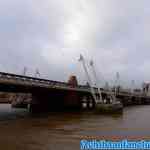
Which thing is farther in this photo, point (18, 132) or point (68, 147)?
point (18, 132)

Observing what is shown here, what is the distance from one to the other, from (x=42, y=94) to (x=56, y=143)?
59391 mm

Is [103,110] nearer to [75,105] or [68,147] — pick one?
[75,105]

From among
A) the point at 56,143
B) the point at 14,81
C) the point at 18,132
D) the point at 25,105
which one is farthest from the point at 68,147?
the point at 25,105

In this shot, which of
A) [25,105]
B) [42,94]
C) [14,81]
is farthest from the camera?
[25,105]

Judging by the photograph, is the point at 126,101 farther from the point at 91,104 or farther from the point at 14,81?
the point at 14,81

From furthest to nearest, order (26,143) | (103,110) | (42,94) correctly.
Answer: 1. (42,94)
2. (103,110)
3. (26,143)

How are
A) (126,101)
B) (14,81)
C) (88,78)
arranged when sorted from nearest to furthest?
(14,81)
(88,78)
(126,101)

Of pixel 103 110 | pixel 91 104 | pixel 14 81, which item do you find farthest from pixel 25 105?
pixel 14 81

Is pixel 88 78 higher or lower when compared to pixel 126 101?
higher

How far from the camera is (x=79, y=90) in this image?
9038 cm

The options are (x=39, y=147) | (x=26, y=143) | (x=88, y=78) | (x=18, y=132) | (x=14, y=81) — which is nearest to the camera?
(x=39, y=147)

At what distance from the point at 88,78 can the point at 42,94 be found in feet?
56.0

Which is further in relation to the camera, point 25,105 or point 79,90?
point 25,105

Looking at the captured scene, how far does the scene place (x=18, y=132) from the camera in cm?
3462
